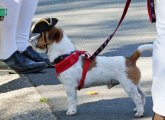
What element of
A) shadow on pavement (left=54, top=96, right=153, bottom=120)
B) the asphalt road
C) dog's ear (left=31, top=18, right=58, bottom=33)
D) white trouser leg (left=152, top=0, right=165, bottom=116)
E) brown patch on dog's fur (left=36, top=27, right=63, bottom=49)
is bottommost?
the asphalt road

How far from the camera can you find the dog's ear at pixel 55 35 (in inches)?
185

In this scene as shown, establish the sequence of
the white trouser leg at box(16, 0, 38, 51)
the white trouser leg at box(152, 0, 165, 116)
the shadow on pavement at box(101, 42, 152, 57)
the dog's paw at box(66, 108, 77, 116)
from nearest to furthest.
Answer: the white trouser leg at box(152, 0, 165, 116) < the dog's paw at box(66, 108, 77, 116) < the white trouser leg at box(16, 0, 38, 51) < the shadow on pavement at box(101, 42, 152, 57)

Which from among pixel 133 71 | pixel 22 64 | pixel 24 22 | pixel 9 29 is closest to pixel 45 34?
pixel 133 71

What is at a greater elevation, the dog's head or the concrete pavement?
the dog's head

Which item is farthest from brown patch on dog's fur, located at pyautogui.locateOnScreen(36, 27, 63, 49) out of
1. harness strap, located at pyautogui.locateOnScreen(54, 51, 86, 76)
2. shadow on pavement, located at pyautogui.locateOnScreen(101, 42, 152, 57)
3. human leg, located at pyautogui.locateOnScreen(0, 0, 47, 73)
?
shadow on pavement, located at pyautogui.locateOnScreen(101, 42, 152, 57)

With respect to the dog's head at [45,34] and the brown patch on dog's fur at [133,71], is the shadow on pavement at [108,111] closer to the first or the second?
the brown patch on dog's fur at [133,71]

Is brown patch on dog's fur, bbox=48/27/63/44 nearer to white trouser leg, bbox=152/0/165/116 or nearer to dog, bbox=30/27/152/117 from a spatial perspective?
dog, bbox=30/27/152/117

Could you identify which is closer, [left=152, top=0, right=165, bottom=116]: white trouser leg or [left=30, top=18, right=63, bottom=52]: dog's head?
[left=152, top=0, right=165, bottom=116]: white trouser leg

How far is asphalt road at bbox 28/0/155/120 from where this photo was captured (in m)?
4.90

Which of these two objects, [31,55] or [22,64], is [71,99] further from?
[31,55]

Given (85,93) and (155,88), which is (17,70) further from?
(155,88)

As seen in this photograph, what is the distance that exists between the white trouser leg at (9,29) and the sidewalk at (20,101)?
0.97 feet

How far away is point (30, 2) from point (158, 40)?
11.1 feet

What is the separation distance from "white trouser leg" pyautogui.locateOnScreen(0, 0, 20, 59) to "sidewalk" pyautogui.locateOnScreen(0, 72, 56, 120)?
0.29m
